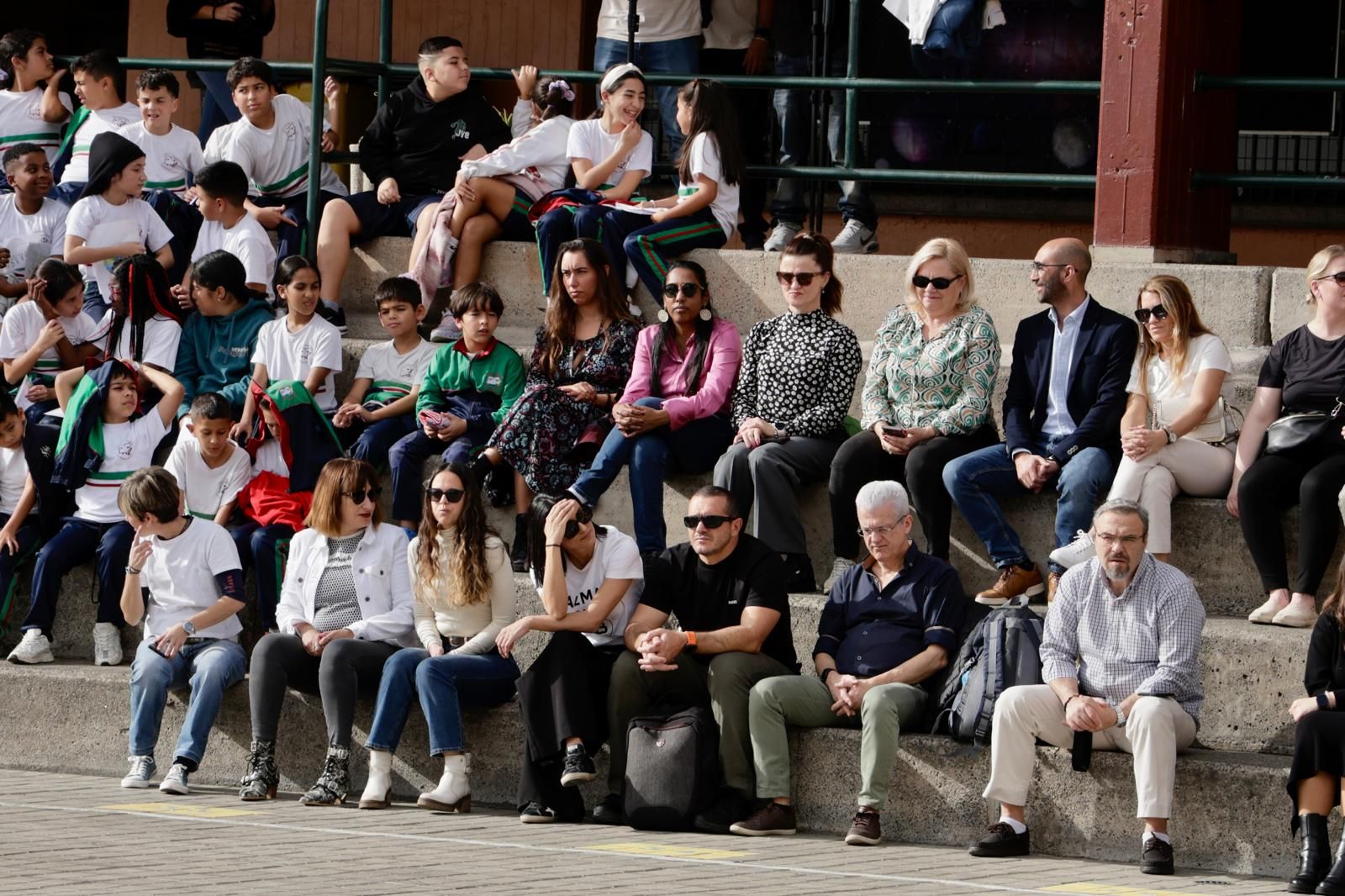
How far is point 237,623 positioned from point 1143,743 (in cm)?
409

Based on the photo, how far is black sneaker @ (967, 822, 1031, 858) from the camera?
832 centimetres

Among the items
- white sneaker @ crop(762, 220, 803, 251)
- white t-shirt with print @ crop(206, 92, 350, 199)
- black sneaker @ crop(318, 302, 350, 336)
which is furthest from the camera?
white t-shirt with print @ crop(206, 92, 350, 199)

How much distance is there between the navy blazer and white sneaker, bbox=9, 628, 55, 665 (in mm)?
4450

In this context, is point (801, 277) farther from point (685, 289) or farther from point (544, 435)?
point (544, 435)

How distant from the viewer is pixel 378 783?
367 inches

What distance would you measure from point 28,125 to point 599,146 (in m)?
3.71

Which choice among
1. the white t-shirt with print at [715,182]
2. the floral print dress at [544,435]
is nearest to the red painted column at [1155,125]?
the white t-shirt with print at [715,182]

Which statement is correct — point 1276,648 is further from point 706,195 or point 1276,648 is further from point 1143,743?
point 706,195

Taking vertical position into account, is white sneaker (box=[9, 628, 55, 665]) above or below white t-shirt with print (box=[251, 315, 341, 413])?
below

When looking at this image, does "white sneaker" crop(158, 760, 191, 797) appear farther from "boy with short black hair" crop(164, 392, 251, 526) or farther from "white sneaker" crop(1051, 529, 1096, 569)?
"white sneaker" crop(1051, 529, 1096, 569)

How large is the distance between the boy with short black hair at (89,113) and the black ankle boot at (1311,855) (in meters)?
7.59

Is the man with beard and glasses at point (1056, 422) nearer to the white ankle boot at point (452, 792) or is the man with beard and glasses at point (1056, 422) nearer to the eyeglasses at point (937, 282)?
the eyeglasses at point (937, 282)

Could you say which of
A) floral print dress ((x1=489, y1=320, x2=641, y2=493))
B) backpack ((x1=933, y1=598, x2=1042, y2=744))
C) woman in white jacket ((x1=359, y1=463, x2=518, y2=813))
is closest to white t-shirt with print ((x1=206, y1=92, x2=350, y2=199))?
floral print dress ((x1=489, y1=320, x2=641, y2=493))

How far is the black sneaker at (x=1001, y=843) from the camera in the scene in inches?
328
